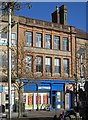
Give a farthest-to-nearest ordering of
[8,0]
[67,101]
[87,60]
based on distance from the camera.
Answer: [67,101], [87,60], [8,0]

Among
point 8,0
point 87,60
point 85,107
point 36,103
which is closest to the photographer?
point 8,0

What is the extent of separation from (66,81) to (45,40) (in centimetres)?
632

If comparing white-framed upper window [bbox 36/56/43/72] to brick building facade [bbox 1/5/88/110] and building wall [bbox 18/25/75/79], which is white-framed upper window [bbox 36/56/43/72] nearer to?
brick building facade [bbox 1/5/88/110]

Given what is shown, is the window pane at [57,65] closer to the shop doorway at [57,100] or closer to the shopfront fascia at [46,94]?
the shopfront fascia at [46,94]

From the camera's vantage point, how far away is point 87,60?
42031 mm

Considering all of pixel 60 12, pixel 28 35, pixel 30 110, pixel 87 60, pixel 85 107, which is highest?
pixel 60 12

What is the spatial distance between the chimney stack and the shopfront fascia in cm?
902

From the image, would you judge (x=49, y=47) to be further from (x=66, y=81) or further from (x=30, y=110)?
(x=30, y=110)

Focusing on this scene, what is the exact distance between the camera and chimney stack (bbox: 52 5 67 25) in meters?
51.2

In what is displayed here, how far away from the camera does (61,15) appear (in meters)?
51.8

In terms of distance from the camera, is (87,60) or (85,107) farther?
(87,60)

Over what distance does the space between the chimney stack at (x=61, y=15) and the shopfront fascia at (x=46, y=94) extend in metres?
9.02

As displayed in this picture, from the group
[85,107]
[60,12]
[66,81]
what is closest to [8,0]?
[85,107]

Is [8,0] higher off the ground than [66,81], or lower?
higher
